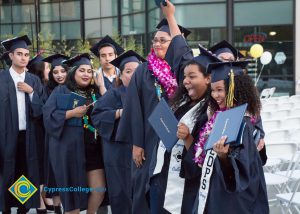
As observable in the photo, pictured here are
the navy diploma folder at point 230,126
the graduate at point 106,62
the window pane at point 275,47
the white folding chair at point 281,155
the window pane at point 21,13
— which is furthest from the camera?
the window pane at point 21,13

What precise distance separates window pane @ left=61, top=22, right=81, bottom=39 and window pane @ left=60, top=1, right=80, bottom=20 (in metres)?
0.28

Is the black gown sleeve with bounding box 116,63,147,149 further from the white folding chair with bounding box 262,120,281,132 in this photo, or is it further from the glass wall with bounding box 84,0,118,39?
the glass wall with bounding box 84,0,118,39

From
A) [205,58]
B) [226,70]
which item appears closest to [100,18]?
[205,58]

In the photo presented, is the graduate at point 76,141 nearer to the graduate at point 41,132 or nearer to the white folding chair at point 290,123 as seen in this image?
the graduate at point 41,132

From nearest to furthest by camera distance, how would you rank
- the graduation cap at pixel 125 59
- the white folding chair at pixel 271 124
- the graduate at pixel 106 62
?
1. the graduation cap at pixel 125 59
2. the graduate at pixel 106 62
3. the white folding chair at pixel 271 124

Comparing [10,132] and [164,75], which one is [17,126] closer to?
[10,132]

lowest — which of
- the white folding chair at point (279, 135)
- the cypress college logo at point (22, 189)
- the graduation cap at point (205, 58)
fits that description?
the cypress college logo at point (22, 189)

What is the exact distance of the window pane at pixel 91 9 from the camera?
2247 centimetres

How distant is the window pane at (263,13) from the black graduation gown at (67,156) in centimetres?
1421

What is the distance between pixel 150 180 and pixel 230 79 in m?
1.08

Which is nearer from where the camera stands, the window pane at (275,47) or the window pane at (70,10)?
the window pane at (275,47)

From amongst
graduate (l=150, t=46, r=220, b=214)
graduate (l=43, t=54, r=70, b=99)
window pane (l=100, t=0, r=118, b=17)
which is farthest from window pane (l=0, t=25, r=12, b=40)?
graduate (l=150, t=46, r=220, b=214)

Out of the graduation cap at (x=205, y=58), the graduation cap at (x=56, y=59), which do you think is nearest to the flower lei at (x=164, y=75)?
the graduation cap at (x=205, y=58)

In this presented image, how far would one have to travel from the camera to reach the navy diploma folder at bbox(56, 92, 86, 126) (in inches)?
194
